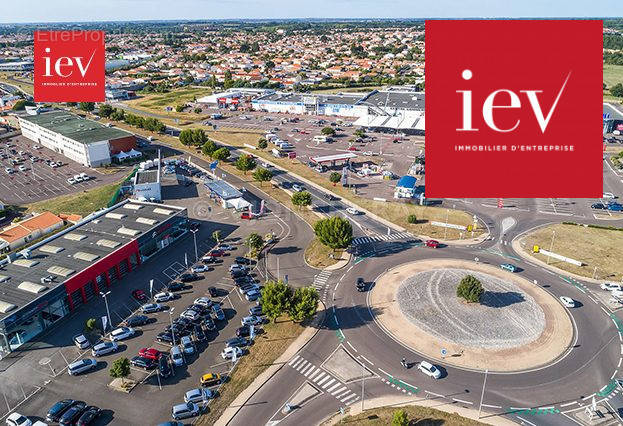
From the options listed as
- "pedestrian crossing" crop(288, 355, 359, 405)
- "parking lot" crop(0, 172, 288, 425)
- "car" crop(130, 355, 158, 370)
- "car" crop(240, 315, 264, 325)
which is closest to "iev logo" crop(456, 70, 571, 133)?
"pedestrian crossing" crop(288, 355, 359, 405)

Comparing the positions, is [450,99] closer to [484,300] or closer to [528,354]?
[528,354]

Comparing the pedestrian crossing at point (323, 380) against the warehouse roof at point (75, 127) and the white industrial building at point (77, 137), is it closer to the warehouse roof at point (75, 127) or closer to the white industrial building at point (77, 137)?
the white industrial building at point (77, 137)

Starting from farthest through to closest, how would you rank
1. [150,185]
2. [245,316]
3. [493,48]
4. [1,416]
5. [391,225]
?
[150,185] < [391,225] < [245,316] < [1,416] < [493,48]

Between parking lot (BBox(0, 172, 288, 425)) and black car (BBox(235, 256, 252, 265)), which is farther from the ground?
black car (BBox(235, 256, 252, 265))

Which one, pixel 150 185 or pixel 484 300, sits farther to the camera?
pixel 150 185

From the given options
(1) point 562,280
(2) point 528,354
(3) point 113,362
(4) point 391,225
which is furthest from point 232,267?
(1) point 562,280

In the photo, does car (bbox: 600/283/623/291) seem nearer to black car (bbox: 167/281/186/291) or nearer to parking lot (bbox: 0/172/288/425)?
parking lot (bbox: 0/172/288/425)

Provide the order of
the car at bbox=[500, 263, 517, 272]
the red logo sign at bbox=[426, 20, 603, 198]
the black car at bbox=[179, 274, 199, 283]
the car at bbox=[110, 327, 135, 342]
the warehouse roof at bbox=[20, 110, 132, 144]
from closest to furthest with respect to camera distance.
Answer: the red logo sign at bbox=[426, 20, 603, 198]
the car at bbox=[110, 327, 135, 342]
the black car at bbox=[179, 274, 199, 283]
the car at bbox=[500, 263, 517, 272]
the warehouse roof at bbox=[20, 110, 132, 144]
